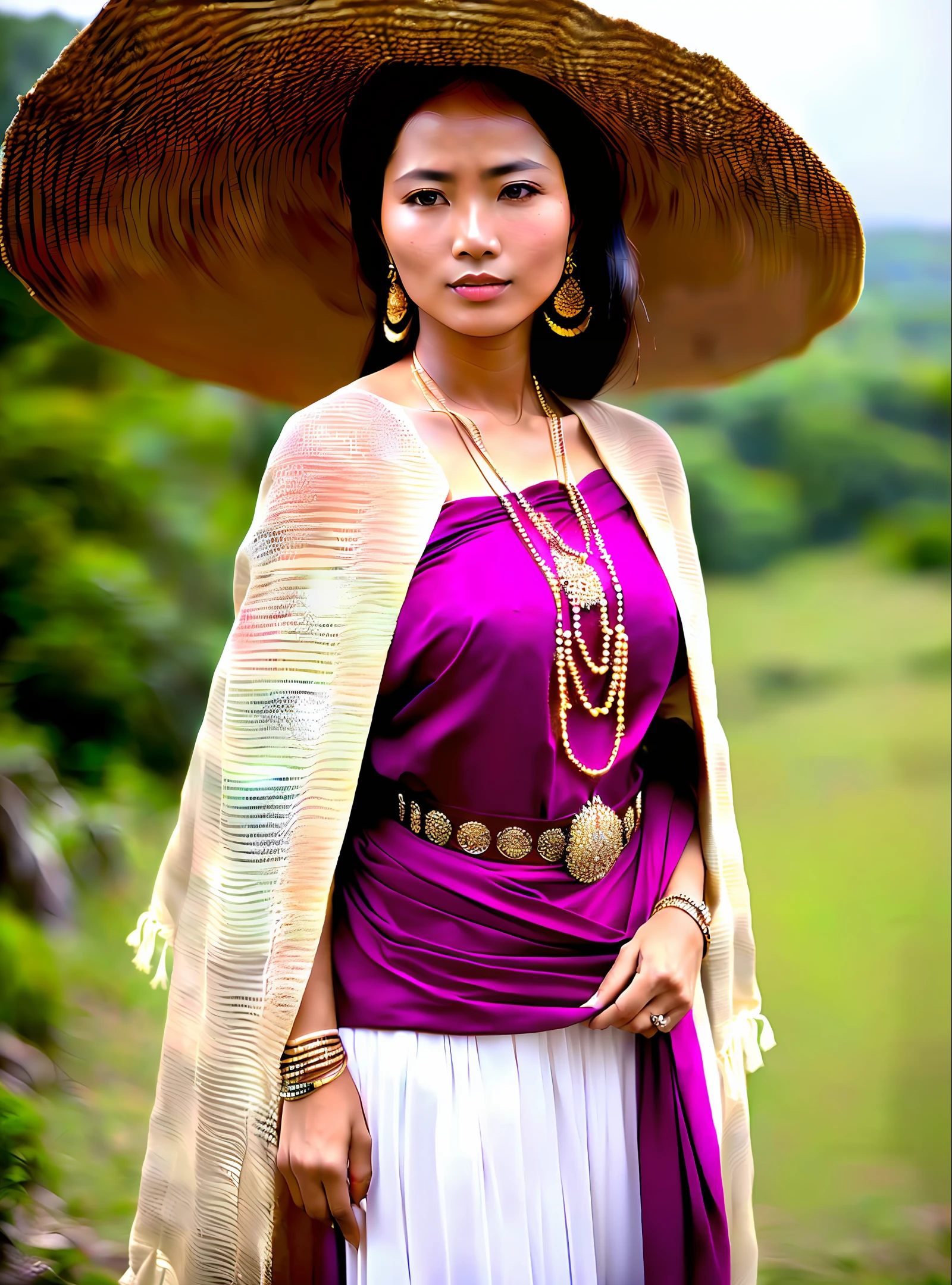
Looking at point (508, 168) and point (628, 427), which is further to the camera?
point (628, 427)

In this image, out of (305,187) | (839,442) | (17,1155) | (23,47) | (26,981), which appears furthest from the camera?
(839,442)

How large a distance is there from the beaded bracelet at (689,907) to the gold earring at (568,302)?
1.78ft

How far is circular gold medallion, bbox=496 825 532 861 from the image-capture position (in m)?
1.07

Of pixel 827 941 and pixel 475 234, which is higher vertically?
pixel 475 234

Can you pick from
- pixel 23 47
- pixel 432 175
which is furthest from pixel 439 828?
pixel 23 47

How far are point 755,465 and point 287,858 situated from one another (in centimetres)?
181

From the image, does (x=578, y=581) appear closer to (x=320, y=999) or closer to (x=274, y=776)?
(x=274, y=776)

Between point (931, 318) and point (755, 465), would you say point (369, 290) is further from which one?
point (931, 318)

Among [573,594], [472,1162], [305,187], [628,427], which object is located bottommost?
[472,1162]

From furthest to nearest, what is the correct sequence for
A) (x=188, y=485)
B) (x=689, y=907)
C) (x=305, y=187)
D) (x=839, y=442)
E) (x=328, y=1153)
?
(x=839, y=442) < (x=188, y=485) < (x=305, y=187) < (x=689, y=907) < (x=328, y=1153)

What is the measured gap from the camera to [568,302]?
124 cm

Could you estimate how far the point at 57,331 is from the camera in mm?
2395

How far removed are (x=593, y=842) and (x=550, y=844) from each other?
0.13 ft

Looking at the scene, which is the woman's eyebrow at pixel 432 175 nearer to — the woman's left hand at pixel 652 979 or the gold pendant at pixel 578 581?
the gold pendant at pixel 578 581
